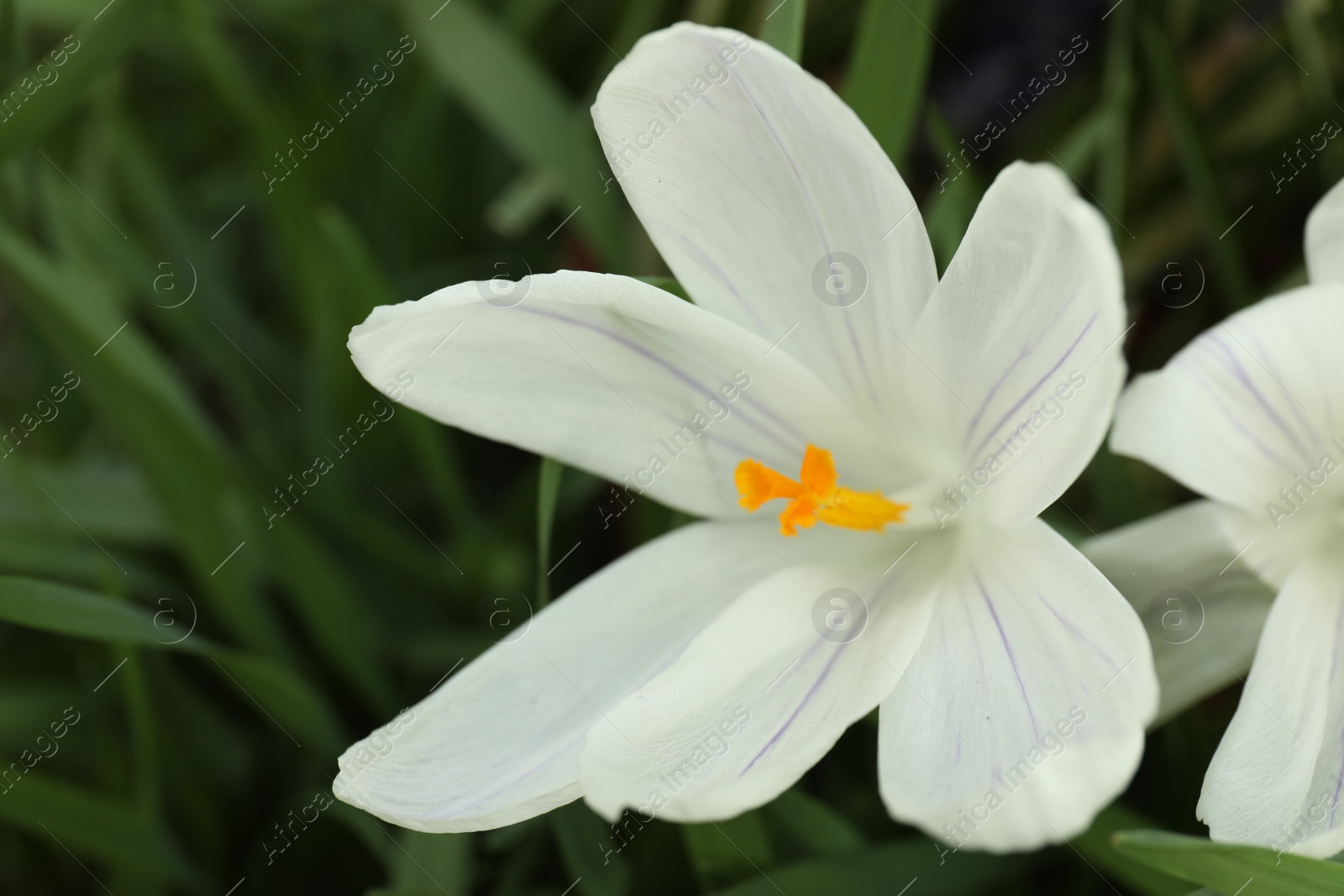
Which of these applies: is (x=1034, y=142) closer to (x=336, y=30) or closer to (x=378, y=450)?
(x=378, y=450)

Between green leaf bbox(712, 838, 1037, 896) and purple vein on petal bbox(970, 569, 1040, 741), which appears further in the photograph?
green leaf bbox(712, 838, 1037, 896)

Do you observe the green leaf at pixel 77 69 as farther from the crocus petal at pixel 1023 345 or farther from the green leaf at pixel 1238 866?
the green leaf at pixel 1238 866

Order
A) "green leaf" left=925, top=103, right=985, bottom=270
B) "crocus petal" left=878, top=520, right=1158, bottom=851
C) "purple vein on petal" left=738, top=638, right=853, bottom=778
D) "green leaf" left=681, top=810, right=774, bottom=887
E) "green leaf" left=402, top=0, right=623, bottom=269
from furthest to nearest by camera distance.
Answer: "green leaf" left=402, top=0, right=623, bottom=269 < "green leaf" left=925, top=103, right=985, bottom=270 < "green leaf" left=681, top=810, right=774, bottom=887 < "purple vein on petal" left=738, top=638, right=853, bottom=778 < "crocus petal" left=878, top=520, right=1158, bottom=851

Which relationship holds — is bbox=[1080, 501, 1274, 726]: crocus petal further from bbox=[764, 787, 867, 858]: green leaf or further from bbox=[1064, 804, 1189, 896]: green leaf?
bbox=[764, 787, 867, 858]: green leaf

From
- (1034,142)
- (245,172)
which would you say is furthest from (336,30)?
(1034,142)

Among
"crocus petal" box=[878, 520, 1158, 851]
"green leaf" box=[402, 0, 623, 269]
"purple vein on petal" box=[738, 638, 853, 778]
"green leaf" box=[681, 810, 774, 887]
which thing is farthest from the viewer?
"green leaf" box=[402, 0, 623, 269]

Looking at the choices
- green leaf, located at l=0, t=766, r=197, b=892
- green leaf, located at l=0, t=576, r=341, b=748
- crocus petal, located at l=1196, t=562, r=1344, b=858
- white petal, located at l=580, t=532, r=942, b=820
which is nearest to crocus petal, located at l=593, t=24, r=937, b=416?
white petal, located at l=580, t=532, r=942, b=820

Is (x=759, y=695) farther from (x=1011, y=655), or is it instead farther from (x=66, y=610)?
(x=66, y=610)
